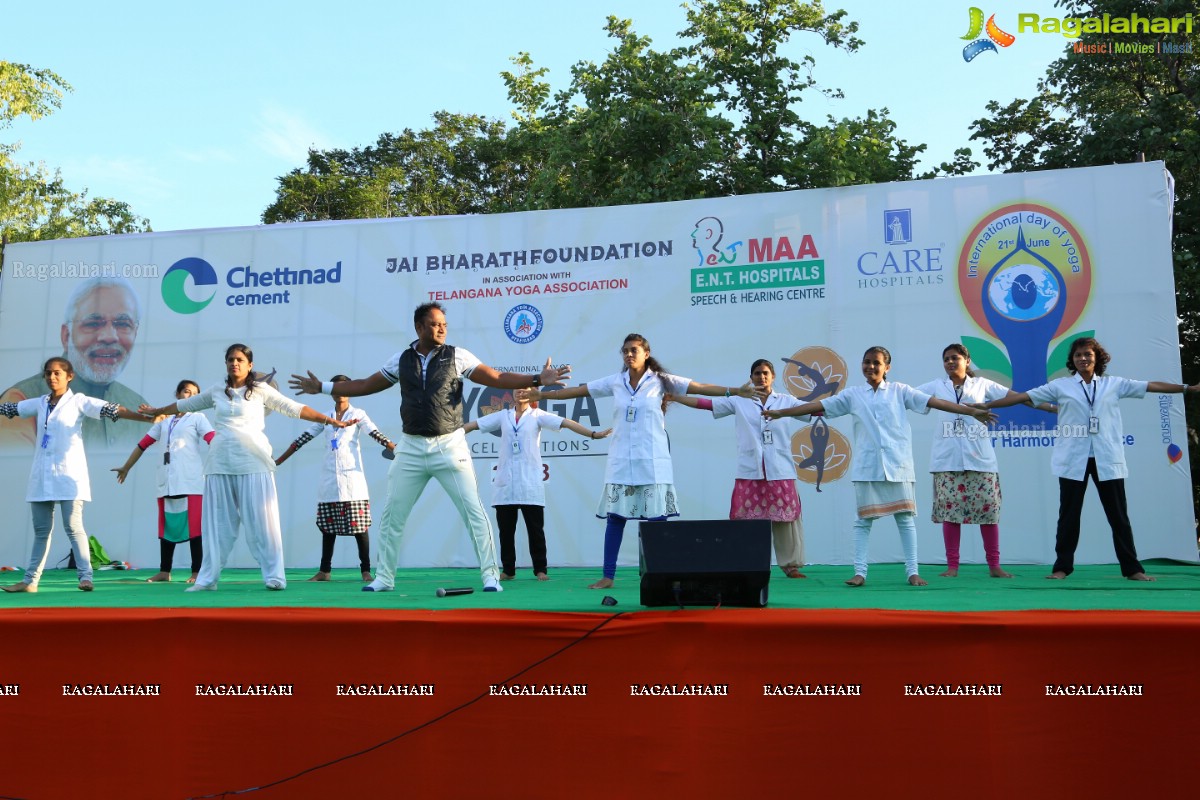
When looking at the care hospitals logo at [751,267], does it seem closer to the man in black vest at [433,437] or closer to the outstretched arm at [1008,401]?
the outstretched arm at [1008,401]

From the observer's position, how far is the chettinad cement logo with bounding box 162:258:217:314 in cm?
1037

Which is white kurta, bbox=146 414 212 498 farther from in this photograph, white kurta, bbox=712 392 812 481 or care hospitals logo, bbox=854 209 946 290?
care hospitals logo, bbox=854 209 946 290

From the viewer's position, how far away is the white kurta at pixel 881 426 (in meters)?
6.21

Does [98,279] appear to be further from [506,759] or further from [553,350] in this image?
[506,759]

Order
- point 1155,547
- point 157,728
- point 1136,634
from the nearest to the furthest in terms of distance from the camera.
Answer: point 1136,634 < point 157,728 < point 1155,547

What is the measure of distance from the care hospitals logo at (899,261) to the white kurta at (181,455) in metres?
6.05

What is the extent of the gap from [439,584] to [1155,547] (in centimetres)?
600

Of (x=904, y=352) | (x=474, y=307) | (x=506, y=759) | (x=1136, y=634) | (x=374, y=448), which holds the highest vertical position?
(x=474, y=307)

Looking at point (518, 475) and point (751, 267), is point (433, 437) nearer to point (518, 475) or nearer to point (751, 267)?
point (518, 475)

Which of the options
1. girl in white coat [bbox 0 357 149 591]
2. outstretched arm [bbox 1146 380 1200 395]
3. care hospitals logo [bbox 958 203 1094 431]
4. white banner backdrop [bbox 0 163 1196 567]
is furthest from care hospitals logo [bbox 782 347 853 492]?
girl in white coat [bbox 0 357 149 591]

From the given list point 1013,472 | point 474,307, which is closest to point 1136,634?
point 1013,472

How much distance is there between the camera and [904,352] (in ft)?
28.7

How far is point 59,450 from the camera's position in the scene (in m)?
6.45

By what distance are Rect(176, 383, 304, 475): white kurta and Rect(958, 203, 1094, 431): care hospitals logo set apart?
6.03 m
